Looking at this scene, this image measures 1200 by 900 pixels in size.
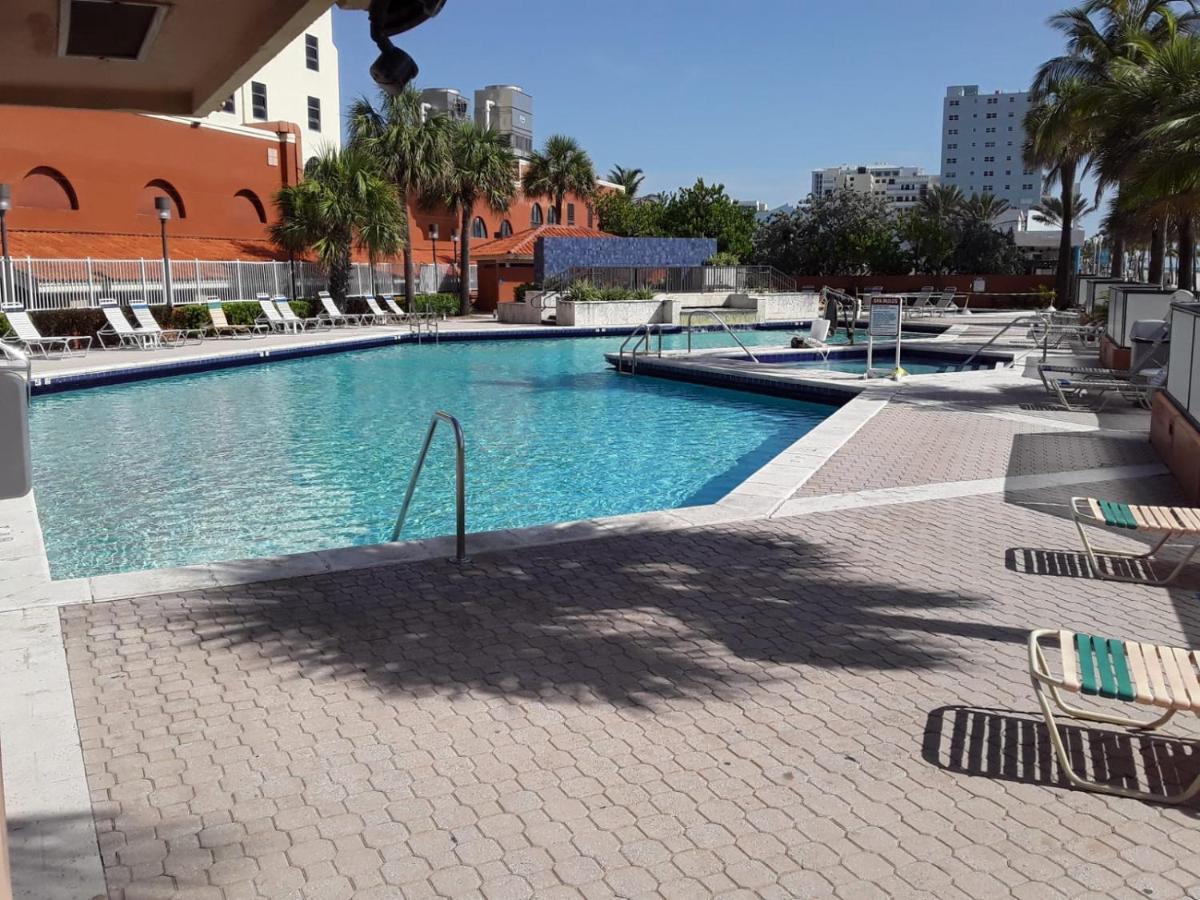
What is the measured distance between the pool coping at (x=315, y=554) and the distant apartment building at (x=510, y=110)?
274 ft

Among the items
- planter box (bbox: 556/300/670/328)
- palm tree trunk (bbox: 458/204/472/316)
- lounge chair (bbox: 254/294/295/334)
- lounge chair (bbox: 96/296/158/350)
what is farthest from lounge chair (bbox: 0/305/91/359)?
palm tree trunk (bbox: 458/204/472/316)

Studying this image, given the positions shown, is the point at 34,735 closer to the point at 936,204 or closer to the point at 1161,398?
the point at 1161,398

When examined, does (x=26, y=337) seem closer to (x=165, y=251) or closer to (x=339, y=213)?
(x=165, y=251)

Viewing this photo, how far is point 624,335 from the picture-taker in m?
28.0

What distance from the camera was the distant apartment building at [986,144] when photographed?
16688 centimetres

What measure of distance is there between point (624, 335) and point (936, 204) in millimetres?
40162

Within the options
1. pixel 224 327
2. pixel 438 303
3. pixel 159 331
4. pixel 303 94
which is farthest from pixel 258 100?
pixel 159 331

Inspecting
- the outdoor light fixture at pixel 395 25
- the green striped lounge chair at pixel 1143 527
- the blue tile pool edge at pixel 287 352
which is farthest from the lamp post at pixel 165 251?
the green striped lounge chair at pixel 1143 527

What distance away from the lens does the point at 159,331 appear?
818 inches

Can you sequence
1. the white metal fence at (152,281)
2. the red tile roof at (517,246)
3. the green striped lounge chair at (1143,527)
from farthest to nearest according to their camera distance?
1. the red tile roof at (517,246)
2. the white metal fence at (152,281)
3. the green striped lounge chair at (1143,527)

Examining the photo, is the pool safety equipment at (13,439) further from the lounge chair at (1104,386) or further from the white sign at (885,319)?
the white sign at (885,319)

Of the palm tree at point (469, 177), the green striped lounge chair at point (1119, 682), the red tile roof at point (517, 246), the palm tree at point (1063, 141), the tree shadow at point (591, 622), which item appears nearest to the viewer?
the green striped lounge chair at point (1119, 682)

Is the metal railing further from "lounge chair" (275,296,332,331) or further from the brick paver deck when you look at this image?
the brick paver deck

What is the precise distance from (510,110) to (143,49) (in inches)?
3506
